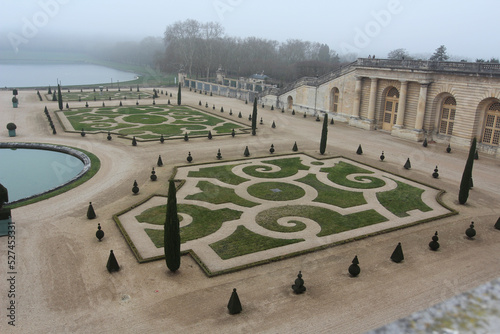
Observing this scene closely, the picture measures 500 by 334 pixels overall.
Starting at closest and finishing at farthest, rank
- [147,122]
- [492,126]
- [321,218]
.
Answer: [321,218] → [492,126] → [147,122]

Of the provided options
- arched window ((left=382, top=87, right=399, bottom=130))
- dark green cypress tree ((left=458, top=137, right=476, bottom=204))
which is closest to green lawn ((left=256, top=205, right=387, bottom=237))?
dark green cypress tree ((left=458, top=137, right=476, bottom=204))

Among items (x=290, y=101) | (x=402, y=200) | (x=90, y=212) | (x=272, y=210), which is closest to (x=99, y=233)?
(x=90, y=212)

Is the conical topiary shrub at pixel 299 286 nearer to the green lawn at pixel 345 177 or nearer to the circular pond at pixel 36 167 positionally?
the green lawn at pixel 345 177

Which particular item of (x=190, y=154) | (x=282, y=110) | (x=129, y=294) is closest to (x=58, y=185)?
(x=190, y=154)

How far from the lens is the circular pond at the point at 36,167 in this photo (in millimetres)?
27578

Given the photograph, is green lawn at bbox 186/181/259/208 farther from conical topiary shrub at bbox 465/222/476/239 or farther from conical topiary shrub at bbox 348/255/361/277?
conical topiary shrub at bbox 465/222/476/239

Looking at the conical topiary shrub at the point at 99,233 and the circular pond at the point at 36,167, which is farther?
the circular pond at the point at 36,167

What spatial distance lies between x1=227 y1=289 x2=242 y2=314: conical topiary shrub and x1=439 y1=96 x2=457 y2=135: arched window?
1416 inches

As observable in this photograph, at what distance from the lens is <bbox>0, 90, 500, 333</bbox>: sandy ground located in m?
13.9

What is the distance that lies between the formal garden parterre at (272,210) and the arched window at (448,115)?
15.4m

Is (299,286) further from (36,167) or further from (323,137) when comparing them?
(36,167)

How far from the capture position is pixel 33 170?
104 ft

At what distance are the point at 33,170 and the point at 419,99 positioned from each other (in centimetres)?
3800

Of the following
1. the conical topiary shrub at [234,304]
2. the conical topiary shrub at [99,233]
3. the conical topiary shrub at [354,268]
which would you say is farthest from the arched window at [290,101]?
the conical topiary shrub at [234,304]
